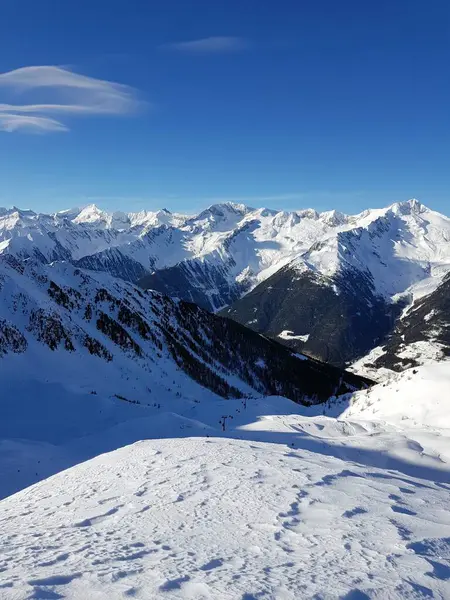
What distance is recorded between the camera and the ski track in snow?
6551 millimetres

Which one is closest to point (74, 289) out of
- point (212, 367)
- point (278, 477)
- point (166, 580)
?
point (212, 367)

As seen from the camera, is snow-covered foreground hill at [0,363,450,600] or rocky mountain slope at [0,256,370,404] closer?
snow-covered foreground hill at [0,363,450,600]

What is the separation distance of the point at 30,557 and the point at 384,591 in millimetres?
5727

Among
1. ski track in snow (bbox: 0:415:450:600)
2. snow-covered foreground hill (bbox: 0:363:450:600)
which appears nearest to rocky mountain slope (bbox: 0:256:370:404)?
snow-covered foreground hill (bbox: 0:363:450:600)

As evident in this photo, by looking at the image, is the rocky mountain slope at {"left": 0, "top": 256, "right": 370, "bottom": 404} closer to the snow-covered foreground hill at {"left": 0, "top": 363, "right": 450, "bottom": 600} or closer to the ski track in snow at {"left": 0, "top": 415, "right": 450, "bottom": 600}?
the snow-covered foreground hill at {"left": 0, "top": 363, "right": 450, "bottom": 600}

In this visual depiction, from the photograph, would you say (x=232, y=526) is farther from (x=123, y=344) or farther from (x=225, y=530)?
(x=123, y=344)

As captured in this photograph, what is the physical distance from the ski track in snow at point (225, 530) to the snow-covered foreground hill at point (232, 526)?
3 cm

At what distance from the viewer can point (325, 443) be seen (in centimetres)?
2041

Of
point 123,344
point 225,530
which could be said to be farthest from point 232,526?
point 123,344

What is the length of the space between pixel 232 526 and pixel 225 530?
10.9 inches

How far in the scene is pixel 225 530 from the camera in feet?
30.0

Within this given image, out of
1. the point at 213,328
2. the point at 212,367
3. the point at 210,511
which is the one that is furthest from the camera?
the point at 213,328

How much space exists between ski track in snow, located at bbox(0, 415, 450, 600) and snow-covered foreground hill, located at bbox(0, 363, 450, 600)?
0.03 meters

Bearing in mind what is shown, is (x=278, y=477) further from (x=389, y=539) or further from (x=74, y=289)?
(x=74, y=289)
